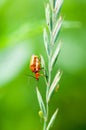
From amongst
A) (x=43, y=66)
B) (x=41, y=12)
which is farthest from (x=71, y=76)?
(x=43, y=66)

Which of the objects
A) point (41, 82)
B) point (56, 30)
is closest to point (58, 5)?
point (56, 30)

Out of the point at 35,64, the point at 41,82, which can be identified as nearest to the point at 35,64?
the point at 35,64

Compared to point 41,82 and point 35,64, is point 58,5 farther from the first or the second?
point 41,82

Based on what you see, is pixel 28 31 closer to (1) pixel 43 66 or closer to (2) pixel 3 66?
(2) pixel 3 66

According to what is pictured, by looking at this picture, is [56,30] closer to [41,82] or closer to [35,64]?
[35,64]

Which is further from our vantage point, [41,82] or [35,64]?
[41,82]

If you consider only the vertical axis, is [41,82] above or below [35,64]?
below

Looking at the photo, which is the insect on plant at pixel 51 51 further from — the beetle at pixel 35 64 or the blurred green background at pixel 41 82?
the blurred green background at pixel 41 82

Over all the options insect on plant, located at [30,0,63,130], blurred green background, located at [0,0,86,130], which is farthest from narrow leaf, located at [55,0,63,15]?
blurred green background, located at [0,0,86,130]

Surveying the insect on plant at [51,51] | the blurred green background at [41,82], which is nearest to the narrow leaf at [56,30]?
Result: the insect on plant at [51,51]

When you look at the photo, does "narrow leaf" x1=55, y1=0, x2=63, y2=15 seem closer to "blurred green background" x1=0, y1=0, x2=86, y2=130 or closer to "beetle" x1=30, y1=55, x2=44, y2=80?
"beetle" x1=30, y1=55, x2=44, y2=80

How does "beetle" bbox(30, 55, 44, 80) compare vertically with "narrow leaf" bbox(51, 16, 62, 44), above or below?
below
